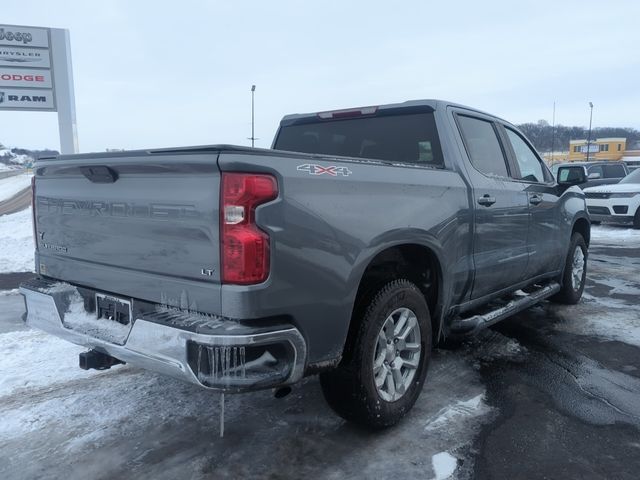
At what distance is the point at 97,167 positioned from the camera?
2.76 meters

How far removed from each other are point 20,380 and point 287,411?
2.01 metres

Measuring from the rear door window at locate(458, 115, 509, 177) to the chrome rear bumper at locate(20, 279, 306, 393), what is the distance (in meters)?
2.36

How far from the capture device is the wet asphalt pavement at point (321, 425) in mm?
2752

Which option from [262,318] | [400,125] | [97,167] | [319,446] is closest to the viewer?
[262,318]

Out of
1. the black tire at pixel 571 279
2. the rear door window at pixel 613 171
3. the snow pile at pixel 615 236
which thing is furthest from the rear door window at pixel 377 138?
the rear door window at pixel 613 171

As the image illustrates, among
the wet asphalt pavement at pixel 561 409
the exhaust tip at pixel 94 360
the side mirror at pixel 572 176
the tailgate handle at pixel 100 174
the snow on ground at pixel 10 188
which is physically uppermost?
the tailgate handle at pixel 100 174

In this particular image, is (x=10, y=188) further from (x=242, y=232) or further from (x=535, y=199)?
(x=242, y=232)

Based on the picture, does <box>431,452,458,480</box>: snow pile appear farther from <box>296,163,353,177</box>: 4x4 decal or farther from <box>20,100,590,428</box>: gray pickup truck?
<box>296,163,353,177</box>: 4x4 decal

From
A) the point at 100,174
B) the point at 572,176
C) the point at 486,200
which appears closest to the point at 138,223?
the point at 100,174

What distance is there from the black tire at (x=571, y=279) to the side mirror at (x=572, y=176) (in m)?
0.86

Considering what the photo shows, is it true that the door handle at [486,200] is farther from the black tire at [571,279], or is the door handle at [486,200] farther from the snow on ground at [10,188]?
the snow on ground at [10,188]

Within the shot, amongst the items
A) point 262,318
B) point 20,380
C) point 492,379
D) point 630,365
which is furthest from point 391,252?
point 20,380

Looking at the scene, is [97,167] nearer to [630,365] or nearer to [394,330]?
[394,330]

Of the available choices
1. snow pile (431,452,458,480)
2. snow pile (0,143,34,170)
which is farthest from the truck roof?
snow pile (0,143,34,170)
